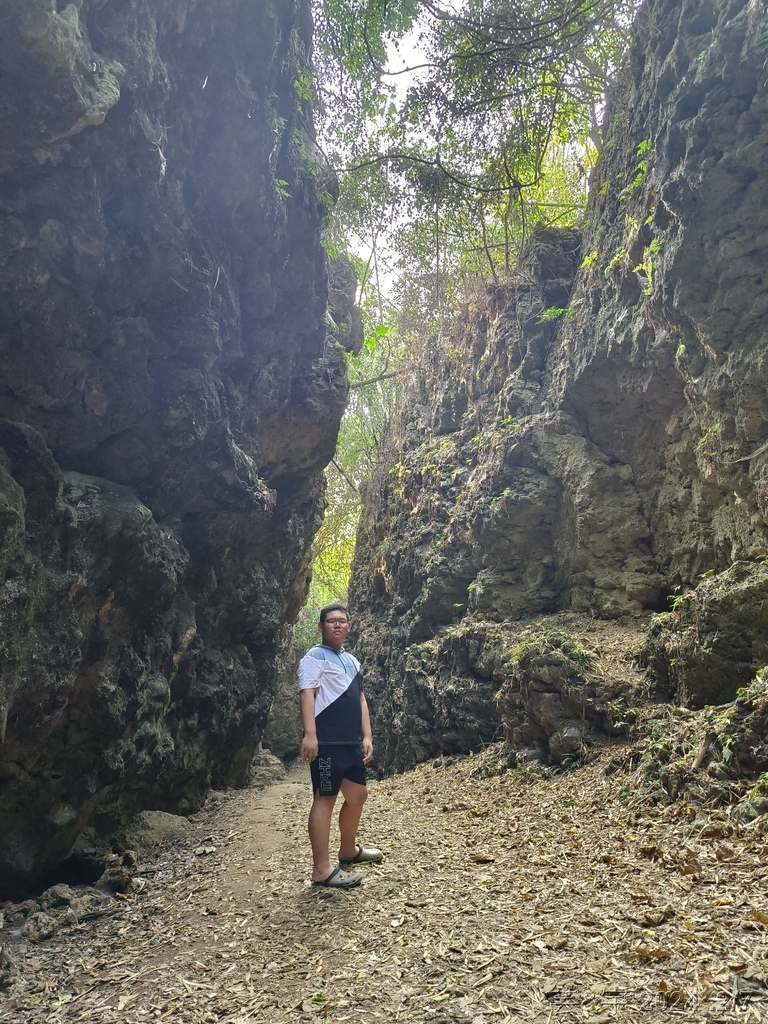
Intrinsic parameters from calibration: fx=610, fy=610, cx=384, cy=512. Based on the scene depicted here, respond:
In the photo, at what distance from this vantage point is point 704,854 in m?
3.63

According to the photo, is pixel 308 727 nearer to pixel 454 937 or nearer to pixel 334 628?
pixel 334 628

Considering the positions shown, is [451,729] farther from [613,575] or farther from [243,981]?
[243,981]

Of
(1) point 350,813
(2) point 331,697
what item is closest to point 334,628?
(2) point 331,697

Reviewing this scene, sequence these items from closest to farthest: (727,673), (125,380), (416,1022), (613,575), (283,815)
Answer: (416,1022)
(727,673)
(125,380)
(283,815)
(613,575)

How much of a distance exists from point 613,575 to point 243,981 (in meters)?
7.59

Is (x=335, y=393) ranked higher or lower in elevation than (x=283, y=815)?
higher

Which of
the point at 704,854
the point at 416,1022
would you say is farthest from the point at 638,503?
the point at 416,1022

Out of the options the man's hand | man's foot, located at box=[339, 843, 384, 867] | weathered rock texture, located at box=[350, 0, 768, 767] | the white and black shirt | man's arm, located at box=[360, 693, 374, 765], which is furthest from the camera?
weathered rock texture, located at box=[350, 0, 768, 767]

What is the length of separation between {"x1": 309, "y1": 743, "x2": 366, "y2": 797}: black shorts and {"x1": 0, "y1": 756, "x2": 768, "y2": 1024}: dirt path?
609 mm

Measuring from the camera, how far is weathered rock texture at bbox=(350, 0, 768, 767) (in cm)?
621

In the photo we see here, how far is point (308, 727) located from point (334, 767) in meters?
0.36

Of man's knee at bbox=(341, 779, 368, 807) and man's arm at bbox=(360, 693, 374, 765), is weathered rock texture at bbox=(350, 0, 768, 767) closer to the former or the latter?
man's arm at bbox=(360, 693, 374, 765)

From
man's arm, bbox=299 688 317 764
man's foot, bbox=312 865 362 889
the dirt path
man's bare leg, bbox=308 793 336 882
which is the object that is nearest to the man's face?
man's arm, bbox=299 688 317 764

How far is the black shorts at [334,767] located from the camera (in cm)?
402
